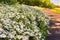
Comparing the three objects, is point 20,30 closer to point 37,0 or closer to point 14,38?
point 14,38

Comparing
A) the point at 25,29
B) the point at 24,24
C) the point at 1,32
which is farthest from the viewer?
the point at 24,24

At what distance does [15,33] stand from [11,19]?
75 centimetres

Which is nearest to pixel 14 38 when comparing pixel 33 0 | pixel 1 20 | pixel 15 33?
pixel 15 33

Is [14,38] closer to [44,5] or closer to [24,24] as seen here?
[24,24]

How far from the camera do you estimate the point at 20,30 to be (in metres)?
5.08

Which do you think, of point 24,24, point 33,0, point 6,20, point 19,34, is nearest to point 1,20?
point 6,20

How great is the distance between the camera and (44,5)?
17.6 metres

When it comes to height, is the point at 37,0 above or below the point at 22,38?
below

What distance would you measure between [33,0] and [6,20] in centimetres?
1239

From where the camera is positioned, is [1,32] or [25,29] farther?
[25,29]

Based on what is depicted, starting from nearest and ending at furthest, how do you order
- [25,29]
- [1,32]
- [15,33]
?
[1,32], [15,33], [25,29]

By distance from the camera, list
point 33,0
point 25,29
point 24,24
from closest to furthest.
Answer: point 25,29 → point 24,24 → point 33,0

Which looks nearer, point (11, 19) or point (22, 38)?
point (22, 38)

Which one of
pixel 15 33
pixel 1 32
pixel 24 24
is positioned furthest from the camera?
pixel 24 24
